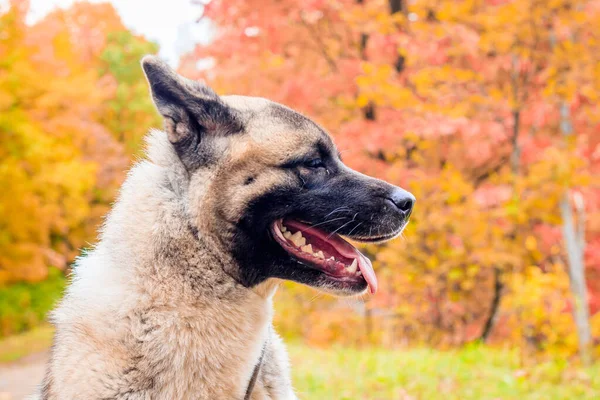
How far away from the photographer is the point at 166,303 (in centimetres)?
245

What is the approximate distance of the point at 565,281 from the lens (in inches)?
307

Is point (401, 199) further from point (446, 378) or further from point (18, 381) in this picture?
point (18, 381)

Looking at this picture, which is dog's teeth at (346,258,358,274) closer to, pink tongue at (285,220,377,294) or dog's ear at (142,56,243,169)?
pink tongue at (285,220,377,294)

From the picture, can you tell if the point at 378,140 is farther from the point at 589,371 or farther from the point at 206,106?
the point at 206,106

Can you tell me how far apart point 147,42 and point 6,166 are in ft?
68.5

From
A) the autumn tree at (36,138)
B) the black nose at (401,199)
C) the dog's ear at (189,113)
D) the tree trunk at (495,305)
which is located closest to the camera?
the dog's ear at (189,113)

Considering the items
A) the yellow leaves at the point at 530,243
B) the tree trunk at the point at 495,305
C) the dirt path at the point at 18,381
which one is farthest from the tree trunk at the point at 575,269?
the dirt path at the point at 18,381

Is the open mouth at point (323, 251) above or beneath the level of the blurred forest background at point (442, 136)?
above

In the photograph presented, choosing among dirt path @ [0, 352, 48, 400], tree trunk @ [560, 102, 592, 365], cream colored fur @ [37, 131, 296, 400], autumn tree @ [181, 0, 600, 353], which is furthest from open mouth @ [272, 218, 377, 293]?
dirt path @ [0, 352, 48, 400]

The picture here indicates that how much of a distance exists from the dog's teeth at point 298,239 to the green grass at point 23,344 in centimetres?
1651

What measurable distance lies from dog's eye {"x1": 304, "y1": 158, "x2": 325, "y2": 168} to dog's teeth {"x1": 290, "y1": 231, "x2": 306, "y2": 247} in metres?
0.30

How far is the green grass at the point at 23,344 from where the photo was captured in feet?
57.8

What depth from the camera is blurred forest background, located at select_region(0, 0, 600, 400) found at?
6.97 m

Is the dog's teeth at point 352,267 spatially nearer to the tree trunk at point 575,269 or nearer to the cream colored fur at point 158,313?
the cream colored fur at point 158,313
